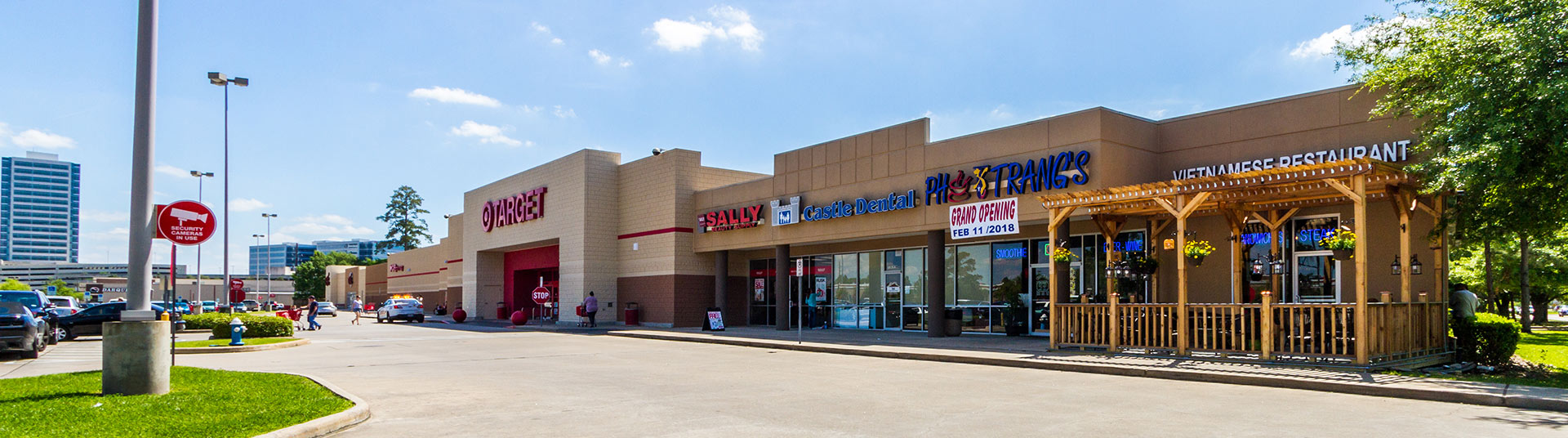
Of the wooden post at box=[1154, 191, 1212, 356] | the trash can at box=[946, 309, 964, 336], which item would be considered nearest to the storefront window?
the trash can at box=[946, 309, 964, 336]

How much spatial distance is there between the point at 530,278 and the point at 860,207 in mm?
26444

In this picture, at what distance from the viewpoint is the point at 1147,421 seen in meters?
9.34

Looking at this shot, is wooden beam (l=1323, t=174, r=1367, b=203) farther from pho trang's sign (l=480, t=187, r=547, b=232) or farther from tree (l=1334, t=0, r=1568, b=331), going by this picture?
pho trang's sign (l=480, t=187, r=547, b=232)

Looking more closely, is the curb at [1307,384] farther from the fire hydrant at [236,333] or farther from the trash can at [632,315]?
the trash can at [632,315]

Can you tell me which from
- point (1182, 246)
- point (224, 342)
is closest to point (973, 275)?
point (1182, 246)

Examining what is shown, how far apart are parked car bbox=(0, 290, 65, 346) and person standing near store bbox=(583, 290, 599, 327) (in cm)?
1539

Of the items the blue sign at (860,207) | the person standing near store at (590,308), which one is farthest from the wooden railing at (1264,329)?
the person standing near store at (590,308)

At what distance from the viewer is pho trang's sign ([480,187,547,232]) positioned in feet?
138

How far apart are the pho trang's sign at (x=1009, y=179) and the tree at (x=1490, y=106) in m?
5.77

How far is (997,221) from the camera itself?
2216cm

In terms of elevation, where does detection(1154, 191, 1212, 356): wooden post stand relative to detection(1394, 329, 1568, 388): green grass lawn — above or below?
above

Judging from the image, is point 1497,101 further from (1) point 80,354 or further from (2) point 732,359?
(1) point 80,354

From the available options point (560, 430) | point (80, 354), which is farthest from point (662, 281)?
point (560, 430)

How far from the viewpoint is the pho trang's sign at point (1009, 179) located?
68.4 feet
